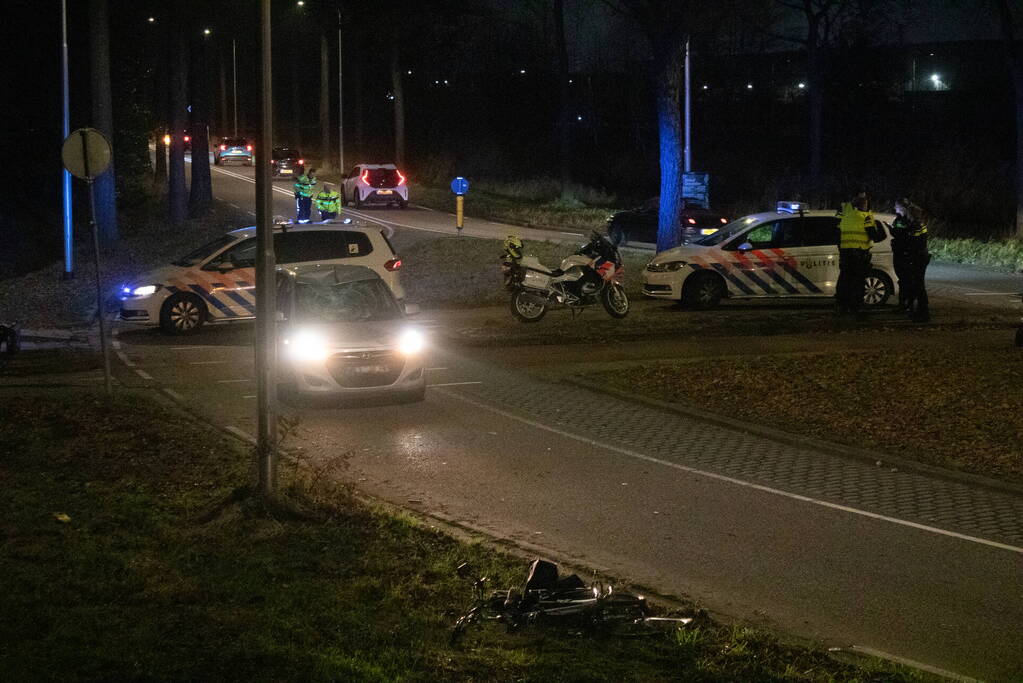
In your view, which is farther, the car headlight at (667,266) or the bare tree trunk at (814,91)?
the bare tree trunk at (814,91)

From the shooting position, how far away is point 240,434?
12492mm

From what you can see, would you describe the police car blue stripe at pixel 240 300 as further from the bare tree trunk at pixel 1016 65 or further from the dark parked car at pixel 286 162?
the dark parked car at pixel 286 162

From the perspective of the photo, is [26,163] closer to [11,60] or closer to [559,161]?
[11,60]

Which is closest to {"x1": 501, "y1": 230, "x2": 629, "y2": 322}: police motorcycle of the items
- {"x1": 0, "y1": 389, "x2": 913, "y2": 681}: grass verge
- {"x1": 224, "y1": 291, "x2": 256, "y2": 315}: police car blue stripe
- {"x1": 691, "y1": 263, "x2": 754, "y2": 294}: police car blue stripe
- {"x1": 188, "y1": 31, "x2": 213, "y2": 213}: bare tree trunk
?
{"x1": 691, "y1": 263, "x2": 754, "y2": 294}: police car blue stripe

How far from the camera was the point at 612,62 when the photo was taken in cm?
7569

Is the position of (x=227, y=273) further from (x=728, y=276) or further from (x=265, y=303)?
(x=265, y=303)

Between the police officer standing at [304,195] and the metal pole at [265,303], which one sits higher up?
the police officer standing at [304,195]

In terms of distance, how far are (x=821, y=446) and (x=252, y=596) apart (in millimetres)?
6802

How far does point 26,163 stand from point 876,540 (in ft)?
162

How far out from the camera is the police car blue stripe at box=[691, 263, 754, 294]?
73.3ft

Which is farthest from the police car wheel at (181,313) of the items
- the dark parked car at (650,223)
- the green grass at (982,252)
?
the green grass at (982,252)

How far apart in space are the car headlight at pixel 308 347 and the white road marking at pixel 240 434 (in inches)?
40.2

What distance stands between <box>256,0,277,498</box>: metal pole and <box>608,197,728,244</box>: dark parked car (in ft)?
86.6

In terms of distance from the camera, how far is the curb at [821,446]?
11.2 meters
